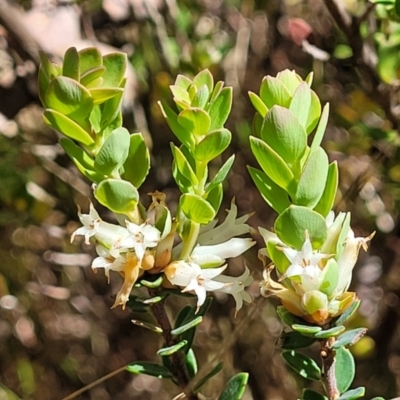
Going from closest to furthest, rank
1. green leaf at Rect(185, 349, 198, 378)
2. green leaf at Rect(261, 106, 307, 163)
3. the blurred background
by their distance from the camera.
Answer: green leaf at Rect(261, 106, 307, 163) → green leaf at Rect(185, 349, 198, 378) → the blurred background

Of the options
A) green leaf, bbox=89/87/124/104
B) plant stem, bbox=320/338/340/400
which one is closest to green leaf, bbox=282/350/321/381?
plant stem, bbox=320/338/340/400

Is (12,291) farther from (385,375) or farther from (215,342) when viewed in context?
(385,375)

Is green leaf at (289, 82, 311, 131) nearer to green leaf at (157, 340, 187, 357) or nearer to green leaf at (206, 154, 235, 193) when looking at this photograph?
green leaf at (206, 154, 235, 193)

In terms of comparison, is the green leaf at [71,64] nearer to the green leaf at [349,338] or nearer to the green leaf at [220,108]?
the green leaf at [220,108]

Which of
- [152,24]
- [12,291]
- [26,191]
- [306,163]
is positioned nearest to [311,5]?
[152,24]

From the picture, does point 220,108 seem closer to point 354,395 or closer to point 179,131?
point 179,131

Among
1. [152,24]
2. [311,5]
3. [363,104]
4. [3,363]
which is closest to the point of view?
[363,104]

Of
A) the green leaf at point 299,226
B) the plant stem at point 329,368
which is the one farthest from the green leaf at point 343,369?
the green leaf at point 299,226
